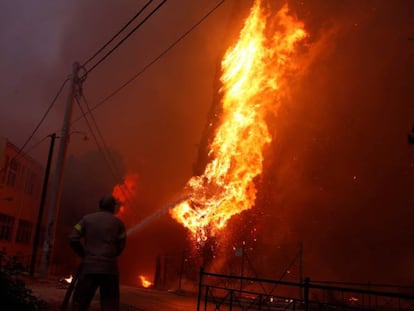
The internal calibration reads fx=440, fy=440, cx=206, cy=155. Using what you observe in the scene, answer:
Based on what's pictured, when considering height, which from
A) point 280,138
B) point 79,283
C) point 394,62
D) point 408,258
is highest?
point 394,62

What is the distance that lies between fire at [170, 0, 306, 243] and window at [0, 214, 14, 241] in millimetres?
13158

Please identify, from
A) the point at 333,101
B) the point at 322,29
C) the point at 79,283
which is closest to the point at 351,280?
the point at 333,101

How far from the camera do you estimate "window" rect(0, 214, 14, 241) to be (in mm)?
28561

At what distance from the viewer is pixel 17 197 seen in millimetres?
30891

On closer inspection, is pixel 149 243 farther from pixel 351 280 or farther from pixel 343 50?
pixel 343 50

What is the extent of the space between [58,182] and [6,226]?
13217 millimetres

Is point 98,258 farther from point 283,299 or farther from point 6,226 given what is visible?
point 6,226

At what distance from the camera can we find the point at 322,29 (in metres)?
25.4

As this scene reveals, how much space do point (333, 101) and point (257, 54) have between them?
5.75 m

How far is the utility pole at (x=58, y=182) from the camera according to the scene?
1830cm

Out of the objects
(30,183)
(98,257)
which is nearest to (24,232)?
(30,183)

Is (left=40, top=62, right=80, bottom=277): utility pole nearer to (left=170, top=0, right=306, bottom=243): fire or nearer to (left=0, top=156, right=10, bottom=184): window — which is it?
(left=170, top=0, right=306, bottom=243): fire

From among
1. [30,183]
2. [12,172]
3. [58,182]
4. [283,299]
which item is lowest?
[283,299]

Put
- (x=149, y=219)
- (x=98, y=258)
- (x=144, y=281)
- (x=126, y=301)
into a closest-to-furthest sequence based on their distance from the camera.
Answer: (x=98, y=258)
(x=126, y=301)
(x=144, y=281)
(x=149, y=219)
